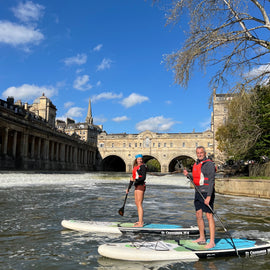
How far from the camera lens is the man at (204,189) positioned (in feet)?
15.9

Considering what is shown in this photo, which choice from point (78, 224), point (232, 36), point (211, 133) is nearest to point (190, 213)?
point (78, 224)

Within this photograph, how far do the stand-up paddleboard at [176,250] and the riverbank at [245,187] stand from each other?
8.97 metres

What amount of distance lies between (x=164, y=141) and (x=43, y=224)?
63663 mm

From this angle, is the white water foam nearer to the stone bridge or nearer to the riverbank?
the riverbank

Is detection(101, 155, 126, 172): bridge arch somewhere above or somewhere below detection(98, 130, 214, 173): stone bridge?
below

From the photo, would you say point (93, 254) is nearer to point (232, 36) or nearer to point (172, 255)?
point (172, 255)

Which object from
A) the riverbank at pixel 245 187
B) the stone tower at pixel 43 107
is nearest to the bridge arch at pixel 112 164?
the stone tower at pixel 43 107

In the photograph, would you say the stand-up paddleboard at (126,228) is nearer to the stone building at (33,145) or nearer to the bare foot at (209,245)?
the bare foot at (209,245)

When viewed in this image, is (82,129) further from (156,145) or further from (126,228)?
A: (126,228)

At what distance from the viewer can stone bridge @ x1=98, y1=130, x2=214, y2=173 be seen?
6728cm

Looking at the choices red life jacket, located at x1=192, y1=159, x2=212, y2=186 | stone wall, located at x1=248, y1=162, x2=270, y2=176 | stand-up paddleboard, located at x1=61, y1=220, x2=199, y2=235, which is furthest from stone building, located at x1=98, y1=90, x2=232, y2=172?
red life jacket, located at x1=192, y1=159, x2=212, y2=186

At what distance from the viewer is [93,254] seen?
453cm

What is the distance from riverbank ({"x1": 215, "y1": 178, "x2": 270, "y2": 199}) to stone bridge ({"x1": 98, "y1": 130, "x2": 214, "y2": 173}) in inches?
1969

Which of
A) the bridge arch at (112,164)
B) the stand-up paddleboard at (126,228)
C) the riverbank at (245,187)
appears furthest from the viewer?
the bridge arch at (112,164)
